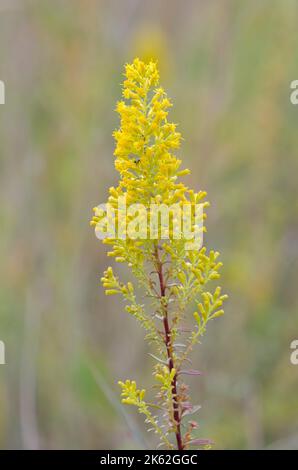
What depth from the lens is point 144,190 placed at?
127 centimetres

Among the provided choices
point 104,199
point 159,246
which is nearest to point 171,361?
point 159,246

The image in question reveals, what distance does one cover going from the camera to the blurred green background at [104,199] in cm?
338

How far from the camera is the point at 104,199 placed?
373 cm

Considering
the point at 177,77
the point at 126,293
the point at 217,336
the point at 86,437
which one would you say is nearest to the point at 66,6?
the point at 177,77

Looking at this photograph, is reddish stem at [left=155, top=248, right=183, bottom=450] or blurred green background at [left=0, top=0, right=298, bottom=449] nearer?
reddish stem at [left=155, top=248, right=183, bottom=450]

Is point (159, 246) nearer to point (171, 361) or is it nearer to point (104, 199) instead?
point (171, 361)

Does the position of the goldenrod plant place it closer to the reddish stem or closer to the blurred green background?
the reddish stem

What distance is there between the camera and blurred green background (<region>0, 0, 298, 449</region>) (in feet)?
11.1

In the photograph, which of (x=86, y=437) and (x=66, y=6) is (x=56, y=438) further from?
(x=66, y=6)

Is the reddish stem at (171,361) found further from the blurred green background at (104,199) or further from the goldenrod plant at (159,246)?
the blurred green background at (104,199)

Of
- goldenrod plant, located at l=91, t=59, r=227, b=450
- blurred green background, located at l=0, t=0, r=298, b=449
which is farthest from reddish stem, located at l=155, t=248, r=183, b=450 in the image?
blurred green background, located at l=0, t=0, r=298, b=449

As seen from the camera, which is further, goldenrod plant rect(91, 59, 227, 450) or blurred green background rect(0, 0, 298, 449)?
blurred green background rect(0, 0, 298, 449)

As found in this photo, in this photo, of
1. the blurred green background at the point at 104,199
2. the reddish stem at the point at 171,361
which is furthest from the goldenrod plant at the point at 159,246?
the blurred green background at the point at 104,199

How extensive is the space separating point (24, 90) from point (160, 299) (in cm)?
281
